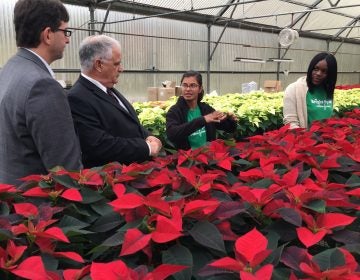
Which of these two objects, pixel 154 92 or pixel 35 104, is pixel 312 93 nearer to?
pixel 35 104

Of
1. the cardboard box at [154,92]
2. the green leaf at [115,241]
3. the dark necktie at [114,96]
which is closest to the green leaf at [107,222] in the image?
the green leaf at [115,241]

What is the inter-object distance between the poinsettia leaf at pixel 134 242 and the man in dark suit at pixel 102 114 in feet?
4.23

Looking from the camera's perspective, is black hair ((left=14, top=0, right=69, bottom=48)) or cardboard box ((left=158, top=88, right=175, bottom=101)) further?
cardboard box ((left=158, top=88, right=175, bottom=101))

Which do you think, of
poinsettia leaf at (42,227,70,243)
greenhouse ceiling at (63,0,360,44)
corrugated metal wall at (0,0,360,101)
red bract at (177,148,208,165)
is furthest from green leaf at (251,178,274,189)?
greenhouse ceiling at (63,0,360,44)

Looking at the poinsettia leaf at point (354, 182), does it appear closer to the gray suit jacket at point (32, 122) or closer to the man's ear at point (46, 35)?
the gray suit jacket at point (32, 122)

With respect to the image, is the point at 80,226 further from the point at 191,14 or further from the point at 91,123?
the point at 191,14

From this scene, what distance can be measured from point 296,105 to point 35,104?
2.30 metres

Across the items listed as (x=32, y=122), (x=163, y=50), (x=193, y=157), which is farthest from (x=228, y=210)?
(x=163, y=50)

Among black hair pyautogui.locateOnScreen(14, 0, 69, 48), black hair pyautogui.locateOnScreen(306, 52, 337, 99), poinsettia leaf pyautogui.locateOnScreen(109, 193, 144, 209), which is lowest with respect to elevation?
poinsettia leaf pyautogui.locateOnScreen(109, 193, 144, 209)

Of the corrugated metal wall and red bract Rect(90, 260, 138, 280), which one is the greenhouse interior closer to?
red bract Rect(90, 260, 138, 280)

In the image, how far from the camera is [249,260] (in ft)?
2.51

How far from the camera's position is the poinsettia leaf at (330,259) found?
776 mm

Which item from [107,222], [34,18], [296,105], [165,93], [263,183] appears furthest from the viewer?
[165,93]

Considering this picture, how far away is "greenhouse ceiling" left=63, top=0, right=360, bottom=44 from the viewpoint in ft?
33.0
